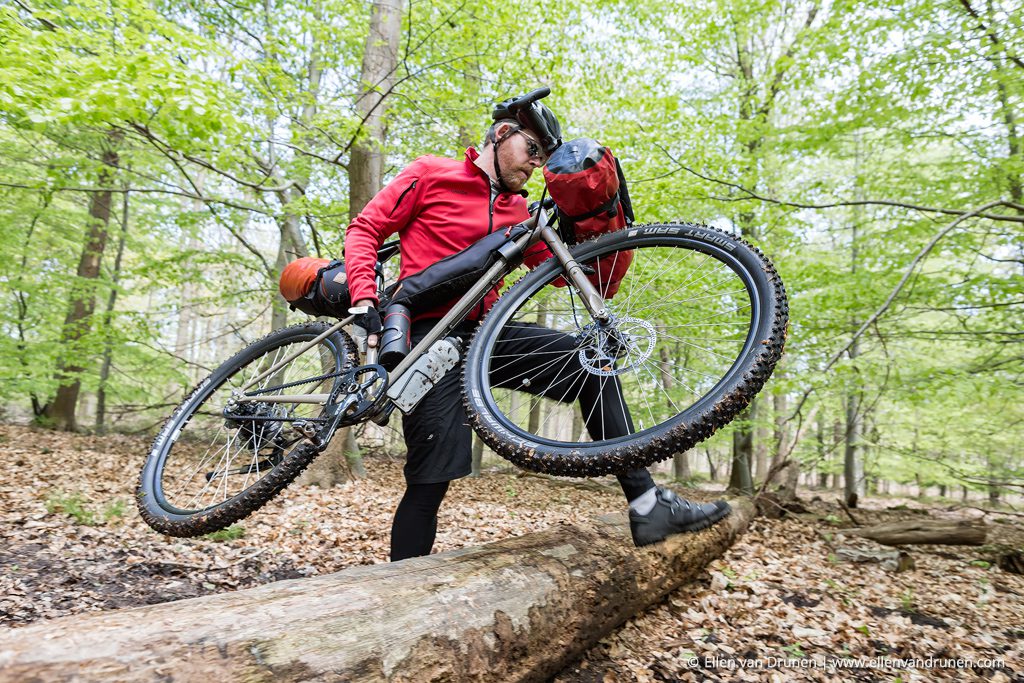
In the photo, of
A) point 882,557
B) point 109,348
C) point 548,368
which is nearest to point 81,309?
point 109,348

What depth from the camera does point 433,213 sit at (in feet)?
8.65

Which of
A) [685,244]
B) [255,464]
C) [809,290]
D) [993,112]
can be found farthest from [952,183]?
[255,464]

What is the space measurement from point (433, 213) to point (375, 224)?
284 millimetres

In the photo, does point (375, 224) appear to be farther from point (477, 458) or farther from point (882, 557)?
point (477, 458)

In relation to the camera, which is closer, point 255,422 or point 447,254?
point 447,254

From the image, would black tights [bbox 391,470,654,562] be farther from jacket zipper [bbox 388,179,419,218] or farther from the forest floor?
jacket zipper [bbox 388,179,419,218]

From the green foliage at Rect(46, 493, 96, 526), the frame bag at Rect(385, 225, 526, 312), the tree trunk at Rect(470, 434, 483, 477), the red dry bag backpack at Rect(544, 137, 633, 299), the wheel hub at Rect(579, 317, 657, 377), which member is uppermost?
the red dry bag backpack at Rect(544, 137, 633, 299)

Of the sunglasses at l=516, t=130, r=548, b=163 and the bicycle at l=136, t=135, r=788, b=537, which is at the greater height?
the sunglasses at l=516, t=130, r=548, b=163

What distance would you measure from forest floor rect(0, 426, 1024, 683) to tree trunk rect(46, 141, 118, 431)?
2475 millimetres

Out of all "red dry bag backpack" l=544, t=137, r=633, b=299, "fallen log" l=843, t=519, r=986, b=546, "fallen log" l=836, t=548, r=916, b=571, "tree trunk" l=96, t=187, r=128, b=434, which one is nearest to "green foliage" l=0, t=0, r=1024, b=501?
"tree trunk" l=96, t=187, r=128, b=434

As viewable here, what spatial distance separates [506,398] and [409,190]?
112 centimetres

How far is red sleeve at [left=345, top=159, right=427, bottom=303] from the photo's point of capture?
2.51 m

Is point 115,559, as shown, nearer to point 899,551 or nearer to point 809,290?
point 899,551

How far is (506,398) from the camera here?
2.30 meters
